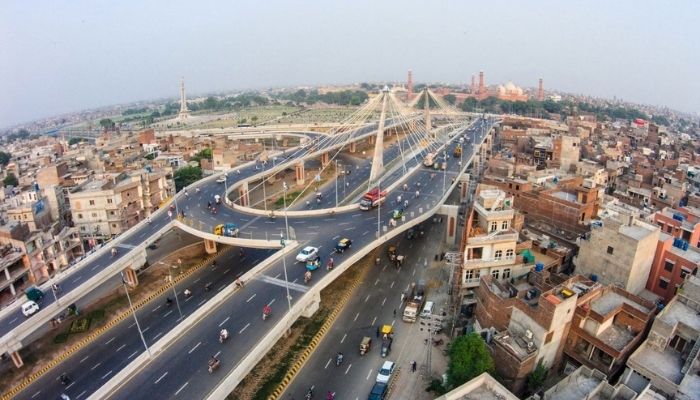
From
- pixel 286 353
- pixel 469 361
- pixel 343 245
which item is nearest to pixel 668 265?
pixel 469 361

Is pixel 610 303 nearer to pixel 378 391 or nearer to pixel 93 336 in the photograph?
pixel 378 391

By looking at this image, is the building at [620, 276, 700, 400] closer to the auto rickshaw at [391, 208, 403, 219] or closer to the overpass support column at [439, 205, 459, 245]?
the overpass support column at [439, 205, 459, 245]

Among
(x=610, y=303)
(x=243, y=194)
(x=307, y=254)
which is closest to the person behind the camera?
(x=610, y=303)

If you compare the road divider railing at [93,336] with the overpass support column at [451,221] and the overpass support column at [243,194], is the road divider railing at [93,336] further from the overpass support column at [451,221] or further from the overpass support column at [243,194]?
the overpass support column at [451,221]

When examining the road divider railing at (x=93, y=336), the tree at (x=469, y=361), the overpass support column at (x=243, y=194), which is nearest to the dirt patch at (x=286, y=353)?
the tree at (x=469, y=361)

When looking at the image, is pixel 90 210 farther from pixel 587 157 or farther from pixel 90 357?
pixel 587 157

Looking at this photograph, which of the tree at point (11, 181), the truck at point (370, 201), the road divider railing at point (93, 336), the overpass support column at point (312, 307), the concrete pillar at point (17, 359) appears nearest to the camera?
the road divider railing at point (93, 336)
